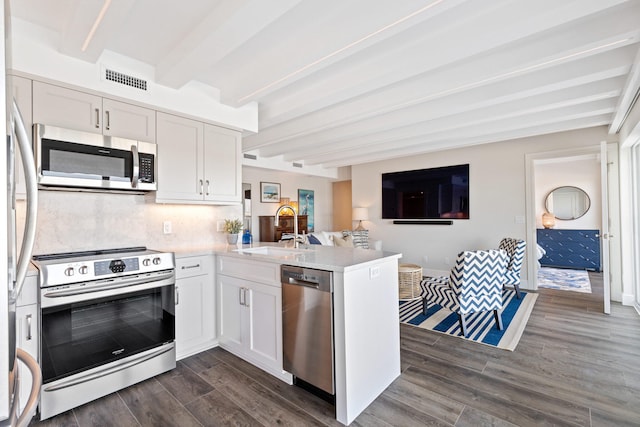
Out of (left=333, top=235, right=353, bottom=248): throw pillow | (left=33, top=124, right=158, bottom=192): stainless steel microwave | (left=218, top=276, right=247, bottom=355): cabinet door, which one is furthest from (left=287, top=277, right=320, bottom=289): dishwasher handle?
(left=333, top=235, right=353, bottom=248): throw pillow

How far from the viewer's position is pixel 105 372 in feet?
6.80

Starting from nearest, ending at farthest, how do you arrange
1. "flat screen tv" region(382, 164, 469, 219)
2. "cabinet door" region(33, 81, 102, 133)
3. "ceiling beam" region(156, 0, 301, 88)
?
"ceiling beam" region(156, 0, 301, 88)
"cabinet door" region(33, 81, 102, 133)
"flat screen tv" region(382, 164, 469, 219)

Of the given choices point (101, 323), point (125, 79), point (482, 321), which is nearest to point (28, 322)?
point (101, 323)

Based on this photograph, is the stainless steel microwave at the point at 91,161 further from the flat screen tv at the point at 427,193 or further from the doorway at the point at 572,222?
the doorway at the point at 572,222

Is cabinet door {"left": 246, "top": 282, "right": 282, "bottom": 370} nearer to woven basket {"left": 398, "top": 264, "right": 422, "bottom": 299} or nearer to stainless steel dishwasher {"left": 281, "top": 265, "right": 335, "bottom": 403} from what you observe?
stainless steel dishwasher {"left": 281, "top": 265, "right": 335, "bottom": 403}

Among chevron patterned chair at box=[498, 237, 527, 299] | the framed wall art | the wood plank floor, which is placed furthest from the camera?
the framed wall art

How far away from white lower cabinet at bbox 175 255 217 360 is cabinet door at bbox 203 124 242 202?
2.37 feet

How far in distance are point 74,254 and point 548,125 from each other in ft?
18.0

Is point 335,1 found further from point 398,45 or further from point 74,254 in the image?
point 74,254

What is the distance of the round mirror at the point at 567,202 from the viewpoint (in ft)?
21.8

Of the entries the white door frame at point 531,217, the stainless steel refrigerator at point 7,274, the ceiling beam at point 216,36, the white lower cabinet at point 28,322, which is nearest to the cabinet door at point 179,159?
the ceiling beam at point 216,36

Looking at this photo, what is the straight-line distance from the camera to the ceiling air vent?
94.0 inches

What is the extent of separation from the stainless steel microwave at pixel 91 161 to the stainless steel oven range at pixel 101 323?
1.86ft

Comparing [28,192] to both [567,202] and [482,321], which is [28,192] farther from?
[567,202]
